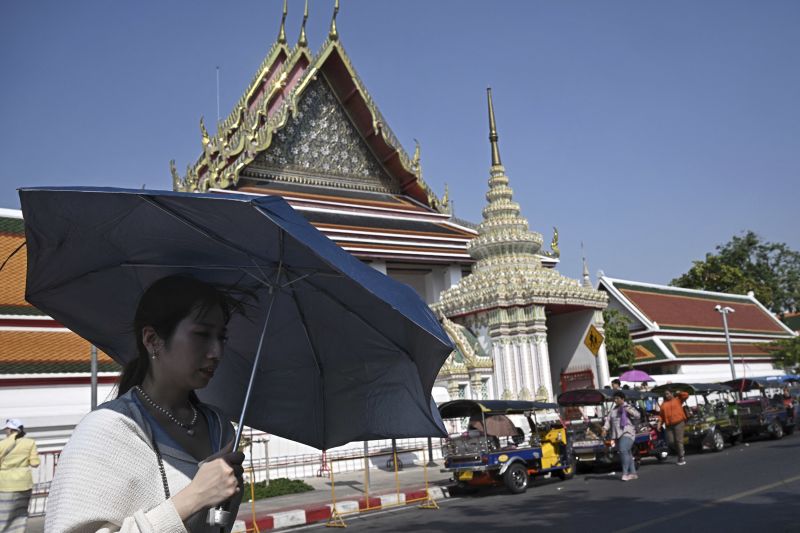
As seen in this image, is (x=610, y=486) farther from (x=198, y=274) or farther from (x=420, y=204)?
(x=420, y=204)

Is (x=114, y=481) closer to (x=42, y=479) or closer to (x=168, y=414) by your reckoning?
(x=168, y=414)

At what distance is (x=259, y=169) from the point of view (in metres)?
22.6

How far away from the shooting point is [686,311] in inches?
1094

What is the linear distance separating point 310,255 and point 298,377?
0.65m

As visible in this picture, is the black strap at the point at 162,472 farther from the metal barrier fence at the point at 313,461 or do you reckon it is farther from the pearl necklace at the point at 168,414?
the metal barrier fence at the point at 313,461

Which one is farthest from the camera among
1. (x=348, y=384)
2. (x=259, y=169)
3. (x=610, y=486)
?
(x=259, y=169)

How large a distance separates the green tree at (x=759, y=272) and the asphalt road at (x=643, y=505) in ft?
105

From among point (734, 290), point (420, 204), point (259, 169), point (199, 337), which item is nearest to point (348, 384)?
point (199, 337)

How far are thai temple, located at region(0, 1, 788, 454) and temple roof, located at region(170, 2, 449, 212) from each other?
4 cm

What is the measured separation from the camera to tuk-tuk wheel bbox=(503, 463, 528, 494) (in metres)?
10.1

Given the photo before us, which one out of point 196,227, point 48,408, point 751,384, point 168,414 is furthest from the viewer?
point 751,384

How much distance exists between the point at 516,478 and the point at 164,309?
904 centimetres

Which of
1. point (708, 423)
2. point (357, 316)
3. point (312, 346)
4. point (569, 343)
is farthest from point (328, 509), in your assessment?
point (569, 343)

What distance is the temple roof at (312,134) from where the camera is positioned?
22.6m
